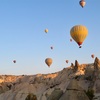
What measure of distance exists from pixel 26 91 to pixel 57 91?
3538cm

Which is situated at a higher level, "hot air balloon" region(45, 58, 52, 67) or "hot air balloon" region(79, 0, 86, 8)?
"hot air balloon" region(79, 0, 86, 8)

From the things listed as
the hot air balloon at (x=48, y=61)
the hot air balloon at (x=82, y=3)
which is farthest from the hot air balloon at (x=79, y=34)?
the hot air balloon at (x=48, y=61)

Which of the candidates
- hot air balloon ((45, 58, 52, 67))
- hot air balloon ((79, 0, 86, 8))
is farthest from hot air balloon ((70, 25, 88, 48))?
hot air balloon ((45, 58, 52, 67))

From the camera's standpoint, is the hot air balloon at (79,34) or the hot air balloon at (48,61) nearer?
the hot air balloon at (79,34)

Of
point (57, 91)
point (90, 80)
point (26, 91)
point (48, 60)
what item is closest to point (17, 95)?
point (26, 91)

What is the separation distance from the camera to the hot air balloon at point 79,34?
46406 mm

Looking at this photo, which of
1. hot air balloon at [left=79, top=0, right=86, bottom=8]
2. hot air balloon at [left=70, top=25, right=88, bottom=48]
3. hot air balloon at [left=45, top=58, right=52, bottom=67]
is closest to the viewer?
hot air balloon at [left=70, top=25, right=88, bottom=48]

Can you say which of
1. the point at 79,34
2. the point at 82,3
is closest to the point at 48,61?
the point at 82,3

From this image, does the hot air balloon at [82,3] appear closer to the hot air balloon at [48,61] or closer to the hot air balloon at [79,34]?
the hot air balloon at [79,34]

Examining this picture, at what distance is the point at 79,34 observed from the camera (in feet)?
152

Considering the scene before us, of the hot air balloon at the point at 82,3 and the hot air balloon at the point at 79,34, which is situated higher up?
the hot air balloon at the point at 82,3

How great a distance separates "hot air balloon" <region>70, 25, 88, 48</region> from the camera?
152 ft

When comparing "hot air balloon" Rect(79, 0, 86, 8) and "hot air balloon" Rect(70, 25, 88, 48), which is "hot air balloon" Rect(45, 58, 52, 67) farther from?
"hot air balloon" Rect(70, 25, 88, 48)

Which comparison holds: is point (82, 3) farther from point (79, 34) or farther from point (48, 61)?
point (48, 61)
